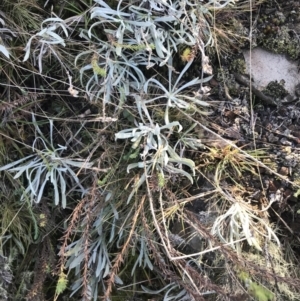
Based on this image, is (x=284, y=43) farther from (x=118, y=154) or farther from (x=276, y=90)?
(x=118, y=154)

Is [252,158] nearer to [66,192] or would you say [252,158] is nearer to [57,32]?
[66,192]

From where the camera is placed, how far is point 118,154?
5.07 ft

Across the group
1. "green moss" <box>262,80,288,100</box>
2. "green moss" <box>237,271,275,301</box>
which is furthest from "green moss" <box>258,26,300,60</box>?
"green moss" <box>237,271,275,301</box>

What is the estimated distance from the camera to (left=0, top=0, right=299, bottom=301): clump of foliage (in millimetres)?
1436

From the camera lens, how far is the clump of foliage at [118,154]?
144 centimetres

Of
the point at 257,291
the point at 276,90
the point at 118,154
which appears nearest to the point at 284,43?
the point at 276,90

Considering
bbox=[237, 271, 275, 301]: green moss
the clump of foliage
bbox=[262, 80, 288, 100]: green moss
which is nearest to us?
bbox=[237, 271, 275, 301]: green moss

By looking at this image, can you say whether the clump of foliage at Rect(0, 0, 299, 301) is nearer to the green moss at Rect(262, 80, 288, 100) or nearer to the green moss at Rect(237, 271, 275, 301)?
the green moss at Rect(237, 271, 275, 301)

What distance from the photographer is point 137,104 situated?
1.46 m

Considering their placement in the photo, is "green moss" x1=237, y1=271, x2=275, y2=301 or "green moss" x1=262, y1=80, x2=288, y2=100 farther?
"green moss" x1=262, y1=80, x2=288, y2=100

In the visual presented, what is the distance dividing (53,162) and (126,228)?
331 mm

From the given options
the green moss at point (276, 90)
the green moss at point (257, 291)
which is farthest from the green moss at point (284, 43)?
the green moss at point (257, 291)

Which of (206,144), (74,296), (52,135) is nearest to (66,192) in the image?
(52,135)

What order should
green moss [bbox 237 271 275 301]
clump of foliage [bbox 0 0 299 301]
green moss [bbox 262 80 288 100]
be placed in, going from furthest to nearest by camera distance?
1. green moss [bbox 262 80 288 100]
2. clump of foliage [bbox 0 0 299 301]
3. green moss [bbox 237 271 275 301]
